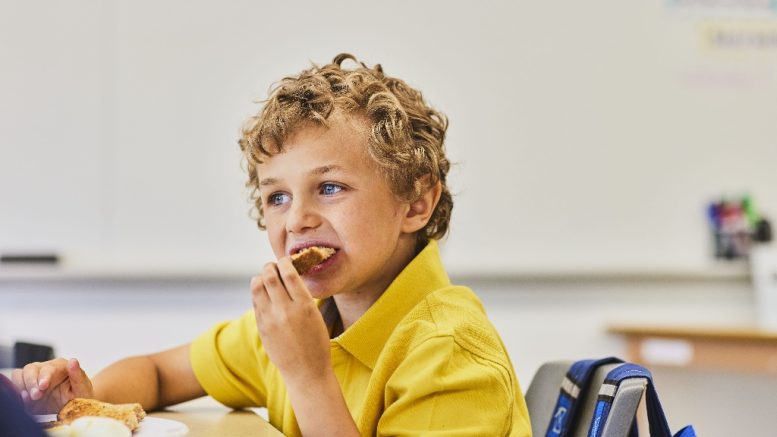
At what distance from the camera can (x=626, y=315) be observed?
3.39m

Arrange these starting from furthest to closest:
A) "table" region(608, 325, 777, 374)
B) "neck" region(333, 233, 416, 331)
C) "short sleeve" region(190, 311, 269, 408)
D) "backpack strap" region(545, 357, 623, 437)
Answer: "table" region(608, 325, 777, 374), "short sleeve" region(190, 311, 269, 408), "neck" region(333, 233, 416, 331), "backpack strap" region(545, 357, 623, 437)

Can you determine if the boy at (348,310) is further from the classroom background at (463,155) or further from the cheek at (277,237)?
A: the classroom background at (463,155)

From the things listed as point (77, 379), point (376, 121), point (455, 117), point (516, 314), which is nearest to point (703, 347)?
point (516, 314)

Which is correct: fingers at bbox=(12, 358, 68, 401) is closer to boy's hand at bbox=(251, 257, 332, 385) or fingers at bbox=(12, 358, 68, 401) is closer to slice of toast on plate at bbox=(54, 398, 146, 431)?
slice of toast on plate at bbox=(54, 398, 146, 431)

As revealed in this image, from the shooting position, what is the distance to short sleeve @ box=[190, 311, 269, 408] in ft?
4.52

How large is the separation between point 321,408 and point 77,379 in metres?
0.30

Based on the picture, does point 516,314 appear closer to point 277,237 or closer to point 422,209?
point 422,209

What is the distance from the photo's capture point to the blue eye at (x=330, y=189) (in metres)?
1.15

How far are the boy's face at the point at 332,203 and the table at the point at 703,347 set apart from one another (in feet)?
7.34

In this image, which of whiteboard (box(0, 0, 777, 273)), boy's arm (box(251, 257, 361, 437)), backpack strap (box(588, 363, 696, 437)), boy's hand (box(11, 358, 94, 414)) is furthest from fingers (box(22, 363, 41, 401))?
whiteboard (box(0, 0, 777, 273))

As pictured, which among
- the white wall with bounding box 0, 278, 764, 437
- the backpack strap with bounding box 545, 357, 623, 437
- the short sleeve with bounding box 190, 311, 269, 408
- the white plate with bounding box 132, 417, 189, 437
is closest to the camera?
the white plate with bounding box 132, 417, 189, 437

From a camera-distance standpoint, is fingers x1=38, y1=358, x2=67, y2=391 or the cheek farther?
the cheek

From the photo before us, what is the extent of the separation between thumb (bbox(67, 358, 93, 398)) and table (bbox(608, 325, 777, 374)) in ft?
8.15

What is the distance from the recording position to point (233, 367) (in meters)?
1.38
